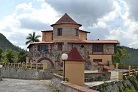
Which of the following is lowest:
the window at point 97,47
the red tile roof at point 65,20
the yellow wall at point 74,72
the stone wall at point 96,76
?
the stone wall at point 96,76

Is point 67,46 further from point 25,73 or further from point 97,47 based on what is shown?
point 25,73

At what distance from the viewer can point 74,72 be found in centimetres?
2081

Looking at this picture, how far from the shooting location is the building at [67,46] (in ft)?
164

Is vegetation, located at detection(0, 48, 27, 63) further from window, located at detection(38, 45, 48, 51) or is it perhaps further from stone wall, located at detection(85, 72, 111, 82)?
stone wall, located at detection(85, 72, 111, 82)

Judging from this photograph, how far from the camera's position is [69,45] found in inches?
2018

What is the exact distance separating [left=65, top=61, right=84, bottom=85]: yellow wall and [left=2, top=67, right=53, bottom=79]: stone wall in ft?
65.1

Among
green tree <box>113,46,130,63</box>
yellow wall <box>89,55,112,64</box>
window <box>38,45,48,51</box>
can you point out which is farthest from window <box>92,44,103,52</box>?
window <box>38,45,48,51</box>

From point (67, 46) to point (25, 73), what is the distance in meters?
10.8

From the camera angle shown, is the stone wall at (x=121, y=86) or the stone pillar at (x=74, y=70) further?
the stone wall at (x=121, y=86)

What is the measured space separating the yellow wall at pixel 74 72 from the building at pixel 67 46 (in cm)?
2882

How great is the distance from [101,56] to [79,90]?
35711mm

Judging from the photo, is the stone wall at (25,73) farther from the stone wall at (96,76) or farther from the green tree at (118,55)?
the green tree at (118,55)

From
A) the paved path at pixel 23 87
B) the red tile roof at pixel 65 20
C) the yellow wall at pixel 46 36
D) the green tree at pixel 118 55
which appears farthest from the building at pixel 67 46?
the paved path at pixel 23 87

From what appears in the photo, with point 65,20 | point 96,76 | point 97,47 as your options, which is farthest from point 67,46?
point 96,76
